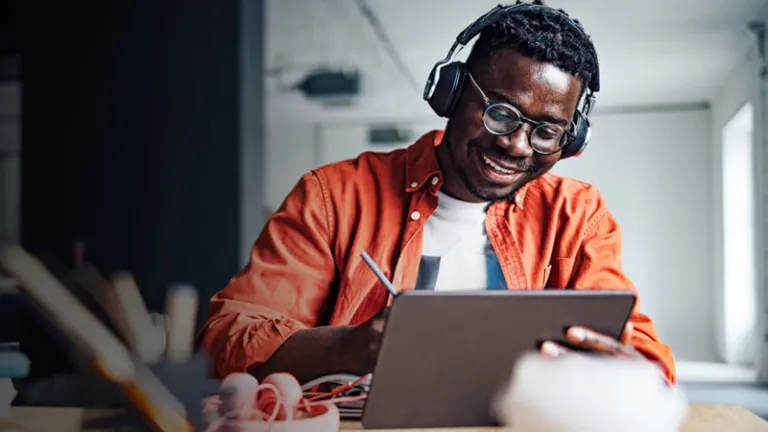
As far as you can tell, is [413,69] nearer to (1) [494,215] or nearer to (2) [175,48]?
(1) [494,215]

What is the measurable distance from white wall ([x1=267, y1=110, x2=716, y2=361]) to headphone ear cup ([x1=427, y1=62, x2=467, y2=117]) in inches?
3.4

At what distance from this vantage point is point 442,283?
139 centimetres

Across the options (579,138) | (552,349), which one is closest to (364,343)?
(552,349)

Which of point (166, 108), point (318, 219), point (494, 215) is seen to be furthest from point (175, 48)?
point (494, 215)

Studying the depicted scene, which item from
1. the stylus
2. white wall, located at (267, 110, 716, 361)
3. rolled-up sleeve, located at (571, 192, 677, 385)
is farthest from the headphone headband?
the stylus

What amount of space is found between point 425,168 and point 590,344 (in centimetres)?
64

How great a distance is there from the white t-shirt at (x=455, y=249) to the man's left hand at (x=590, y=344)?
1.58 ft

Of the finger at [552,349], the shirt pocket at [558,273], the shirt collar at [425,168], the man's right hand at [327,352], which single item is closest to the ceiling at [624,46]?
the shirt collar at [425,168]

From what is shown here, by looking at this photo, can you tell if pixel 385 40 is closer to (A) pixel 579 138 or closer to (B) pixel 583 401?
(A) pixel 579 138

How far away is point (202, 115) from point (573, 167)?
139cm

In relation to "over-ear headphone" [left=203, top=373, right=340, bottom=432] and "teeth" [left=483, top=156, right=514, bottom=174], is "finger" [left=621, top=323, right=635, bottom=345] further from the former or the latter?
"teeth" [left=483, top=156, right=514, bottom=174]

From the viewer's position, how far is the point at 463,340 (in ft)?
2.87

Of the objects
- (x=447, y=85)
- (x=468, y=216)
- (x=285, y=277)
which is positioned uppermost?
(x=447, y=85)

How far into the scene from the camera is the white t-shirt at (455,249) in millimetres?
1395
